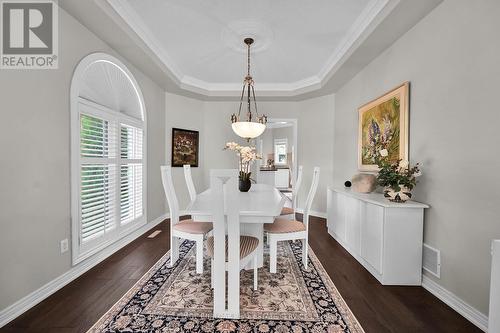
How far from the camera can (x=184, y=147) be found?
187 inches

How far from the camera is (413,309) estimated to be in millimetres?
1783

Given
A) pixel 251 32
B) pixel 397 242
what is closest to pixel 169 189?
pixel 251 32

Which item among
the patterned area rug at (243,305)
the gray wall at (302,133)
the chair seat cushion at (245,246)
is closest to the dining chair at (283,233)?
the patterned area rug at (243,305)

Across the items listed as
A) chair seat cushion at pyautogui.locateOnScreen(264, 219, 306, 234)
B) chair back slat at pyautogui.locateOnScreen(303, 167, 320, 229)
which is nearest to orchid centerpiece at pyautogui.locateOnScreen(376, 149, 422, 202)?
chair back slat at pyautogui.locateOnScreen(303, 167, 320, 229)

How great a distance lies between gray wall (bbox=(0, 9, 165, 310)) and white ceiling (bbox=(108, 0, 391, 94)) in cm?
87

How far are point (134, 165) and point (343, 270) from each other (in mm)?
3226

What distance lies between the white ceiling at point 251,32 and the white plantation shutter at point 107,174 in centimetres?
121

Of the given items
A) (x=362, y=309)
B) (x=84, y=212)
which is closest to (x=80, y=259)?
(x=84, y=212)

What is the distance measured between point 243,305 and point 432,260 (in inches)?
70.1

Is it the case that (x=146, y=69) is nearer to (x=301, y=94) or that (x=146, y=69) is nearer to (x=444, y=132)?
(x=301, y=94)

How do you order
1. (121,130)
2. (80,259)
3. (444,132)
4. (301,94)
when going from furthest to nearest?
(301,94)
(121,130)
(80,259)
(444,132)

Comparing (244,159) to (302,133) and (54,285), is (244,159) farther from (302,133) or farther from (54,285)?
(302,133)

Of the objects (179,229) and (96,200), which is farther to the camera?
(96,200)

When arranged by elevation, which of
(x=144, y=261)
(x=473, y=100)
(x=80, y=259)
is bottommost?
(x=144, y=261)
